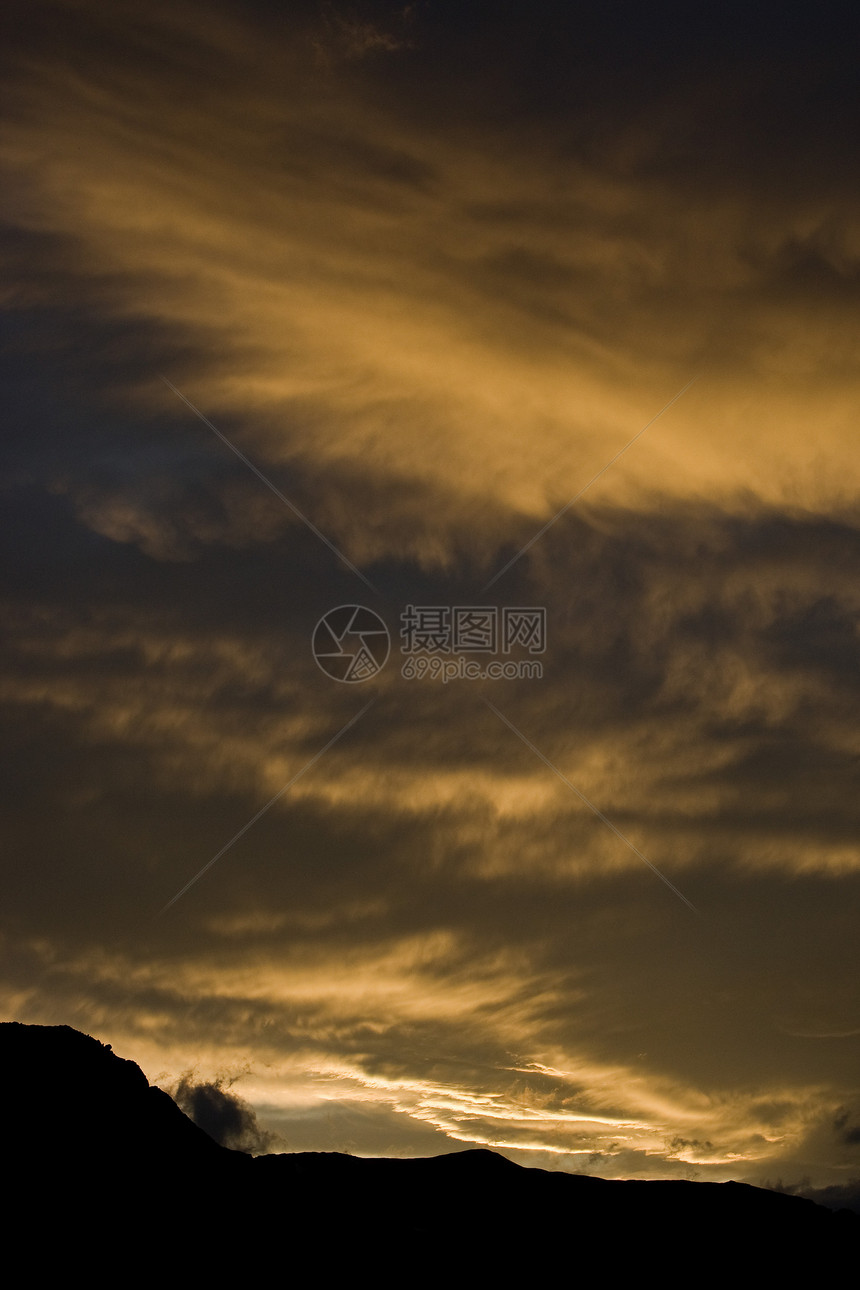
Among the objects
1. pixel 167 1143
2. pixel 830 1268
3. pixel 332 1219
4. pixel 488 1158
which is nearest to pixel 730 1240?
pixel 830 1268

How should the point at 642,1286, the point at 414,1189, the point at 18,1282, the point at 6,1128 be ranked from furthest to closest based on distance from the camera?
the point at 414,1189
the point at 642,1286
the point at 6,1128
the point at 18,1282

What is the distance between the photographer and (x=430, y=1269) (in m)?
94.2

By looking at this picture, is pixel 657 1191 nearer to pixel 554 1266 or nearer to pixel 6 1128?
pixel 554 1266

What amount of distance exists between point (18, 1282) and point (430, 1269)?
120 ft

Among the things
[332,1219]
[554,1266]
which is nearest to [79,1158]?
[332,1219]

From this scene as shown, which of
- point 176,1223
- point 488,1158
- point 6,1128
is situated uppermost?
point 6,1128

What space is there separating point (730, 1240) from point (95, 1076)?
206 feet

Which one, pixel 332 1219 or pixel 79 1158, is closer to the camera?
pixel 79 1158

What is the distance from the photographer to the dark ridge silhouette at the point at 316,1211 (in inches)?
3063

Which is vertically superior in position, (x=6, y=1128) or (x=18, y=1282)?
(x=6, y=1128)

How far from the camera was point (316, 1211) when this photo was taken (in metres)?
97.2

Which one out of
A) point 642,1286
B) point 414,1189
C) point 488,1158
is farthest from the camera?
point 488,1158

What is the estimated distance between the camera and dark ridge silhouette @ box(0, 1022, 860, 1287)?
7781 centimetres

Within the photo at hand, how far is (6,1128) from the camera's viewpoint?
78.2 m
